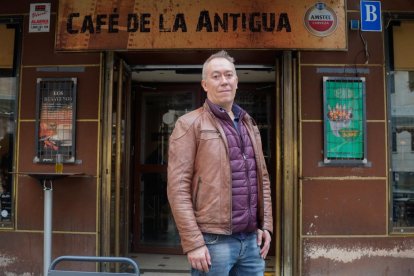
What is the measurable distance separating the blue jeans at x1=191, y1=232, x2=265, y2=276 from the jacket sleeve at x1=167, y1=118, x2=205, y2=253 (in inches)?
4.5

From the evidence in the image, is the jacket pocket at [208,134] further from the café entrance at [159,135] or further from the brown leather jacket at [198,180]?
the café entrance at [159,135]

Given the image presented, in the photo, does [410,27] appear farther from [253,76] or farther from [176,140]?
[176,140]

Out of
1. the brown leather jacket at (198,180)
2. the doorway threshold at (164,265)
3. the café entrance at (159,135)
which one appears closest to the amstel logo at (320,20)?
the café entrance at (159,135)

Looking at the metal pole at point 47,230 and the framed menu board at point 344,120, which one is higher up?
the framed menu board at point 344,120

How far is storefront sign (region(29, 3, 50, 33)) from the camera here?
5.33m

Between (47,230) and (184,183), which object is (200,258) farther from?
(47,230)

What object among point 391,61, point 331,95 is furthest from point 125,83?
point 391,61

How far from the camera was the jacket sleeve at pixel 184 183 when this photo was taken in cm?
245

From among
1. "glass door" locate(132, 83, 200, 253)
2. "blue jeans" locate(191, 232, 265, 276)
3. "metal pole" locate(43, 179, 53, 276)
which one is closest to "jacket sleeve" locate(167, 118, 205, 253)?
"blue jeans" locate(191, 232, 265, 276)

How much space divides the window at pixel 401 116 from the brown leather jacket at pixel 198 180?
130 inches

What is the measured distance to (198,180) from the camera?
257 cm

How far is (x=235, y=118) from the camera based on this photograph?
2791 millimetres

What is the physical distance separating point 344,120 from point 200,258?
3.23 metres

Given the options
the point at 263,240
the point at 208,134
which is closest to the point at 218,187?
the point at 208,134
